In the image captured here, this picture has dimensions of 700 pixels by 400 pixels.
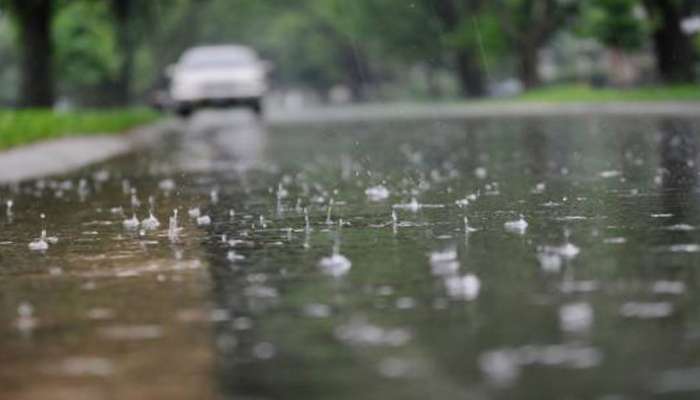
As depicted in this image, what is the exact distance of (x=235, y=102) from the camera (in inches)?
1727

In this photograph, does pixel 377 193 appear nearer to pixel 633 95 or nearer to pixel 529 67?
pixel 633 95

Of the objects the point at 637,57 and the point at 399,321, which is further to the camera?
the point at 637,57

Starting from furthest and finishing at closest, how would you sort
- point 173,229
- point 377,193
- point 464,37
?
point 464,37, point 377,193, point 173,229

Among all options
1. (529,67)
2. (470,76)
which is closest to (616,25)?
(529,67)

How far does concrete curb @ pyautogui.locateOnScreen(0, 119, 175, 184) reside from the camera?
807 inches

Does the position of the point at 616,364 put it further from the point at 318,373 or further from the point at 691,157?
the point at 691,157

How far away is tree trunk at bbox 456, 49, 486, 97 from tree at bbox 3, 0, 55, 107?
136ft

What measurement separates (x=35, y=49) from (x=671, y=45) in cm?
1941

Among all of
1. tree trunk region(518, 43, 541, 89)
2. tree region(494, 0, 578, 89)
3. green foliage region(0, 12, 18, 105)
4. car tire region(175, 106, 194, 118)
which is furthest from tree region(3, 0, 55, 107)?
green foliage region(0, 12, 18, 105)

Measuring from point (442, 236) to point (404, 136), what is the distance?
19451 mm

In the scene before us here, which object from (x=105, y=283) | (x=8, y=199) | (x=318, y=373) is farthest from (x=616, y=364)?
(x=8, y=199)

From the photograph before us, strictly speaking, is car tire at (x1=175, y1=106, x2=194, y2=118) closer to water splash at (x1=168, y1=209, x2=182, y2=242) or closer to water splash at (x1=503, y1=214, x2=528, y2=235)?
water splash at (x1=168, y1=209, x2=182, y2=242)

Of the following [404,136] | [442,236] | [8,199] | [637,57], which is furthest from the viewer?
[637,57]

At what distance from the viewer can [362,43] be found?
93500mm
